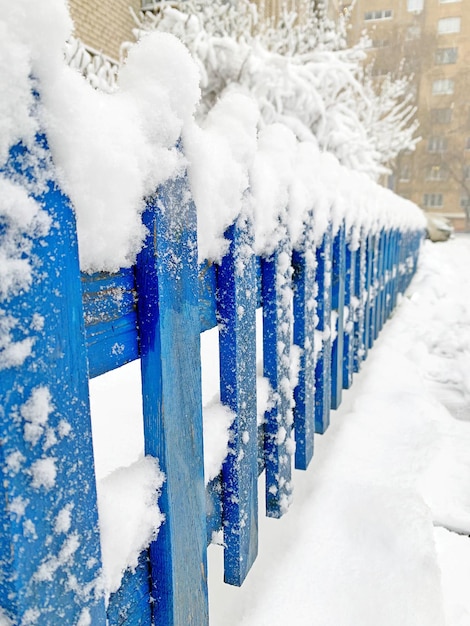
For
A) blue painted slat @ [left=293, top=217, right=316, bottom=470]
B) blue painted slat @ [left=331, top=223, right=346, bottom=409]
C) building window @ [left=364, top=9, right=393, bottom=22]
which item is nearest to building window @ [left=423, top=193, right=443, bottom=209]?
building window @ [left=364, top=9, right=393, bottom=22]

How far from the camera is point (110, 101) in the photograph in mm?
699

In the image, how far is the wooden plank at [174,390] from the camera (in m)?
0.82

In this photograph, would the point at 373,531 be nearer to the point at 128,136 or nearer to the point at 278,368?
the point at 278,368

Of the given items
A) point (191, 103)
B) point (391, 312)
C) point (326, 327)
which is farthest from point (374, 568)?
point (391, 312)

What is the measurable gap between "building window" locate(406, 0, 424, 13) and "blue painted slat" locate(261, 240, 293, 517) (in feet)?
132

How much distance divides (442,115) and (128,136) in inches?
1484

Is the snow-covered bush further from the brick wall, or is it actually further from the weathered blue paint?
the weathered blue paint

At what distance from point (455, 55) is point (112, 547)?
41859mm

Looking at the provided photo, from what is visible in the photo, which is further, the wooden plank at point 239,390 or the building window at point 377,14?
the building window at point 377,14

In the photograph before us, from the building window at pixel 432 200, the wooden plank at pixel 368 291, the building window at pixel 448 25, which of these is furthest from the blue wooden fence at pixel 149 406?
the building window at pixel 448 25

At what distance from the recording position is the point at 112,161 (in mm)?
661

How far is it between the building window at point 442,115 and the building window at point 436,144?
111cm

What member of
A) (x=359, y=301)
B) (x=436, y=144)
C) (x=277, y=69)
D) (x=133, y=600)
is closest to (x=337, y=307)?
(x=359, y=301)

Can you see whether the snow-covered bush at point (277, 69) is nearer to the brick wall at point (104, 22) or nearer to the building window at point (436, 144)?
the brick wall at point (104, 22)
